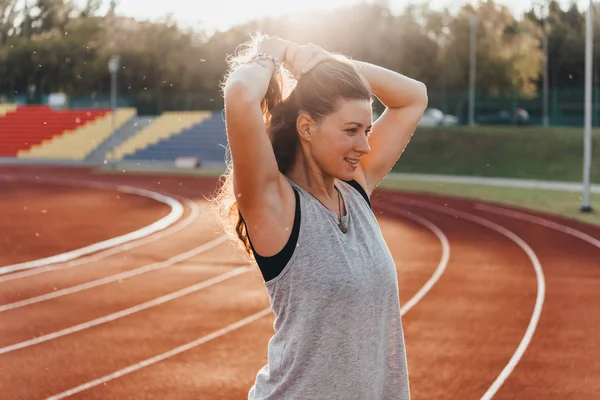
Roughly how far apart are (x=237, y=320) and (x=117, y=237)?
7082mm

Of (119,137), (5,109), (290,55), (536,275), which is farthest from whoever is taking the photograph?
(5,109)

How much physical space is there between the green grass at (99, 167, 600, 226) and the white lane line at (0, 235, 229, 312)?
8.15 m

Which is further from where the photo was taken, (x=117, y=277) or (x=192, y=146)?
(x=192, y=146)

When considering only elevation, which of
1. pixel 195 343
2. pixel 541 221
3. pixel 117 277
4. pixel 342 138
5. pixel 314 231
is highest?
pixel 342 138

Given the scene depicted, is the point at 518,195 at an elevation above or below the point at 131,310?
below

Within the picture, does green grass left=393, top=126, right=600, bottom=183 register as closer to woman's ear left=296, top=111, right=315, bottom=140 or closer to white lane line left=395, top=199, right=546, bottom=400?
white lane line left=395, top=199, right=546, bottom=400

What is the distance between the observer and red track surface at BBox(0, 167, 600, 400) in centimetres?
712

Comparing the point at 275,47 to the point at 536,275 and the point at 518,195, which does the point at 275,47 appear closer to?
the point at 536,275

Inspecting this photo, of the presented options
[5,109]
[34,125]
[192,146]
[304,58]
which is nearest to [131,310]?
[304,58]

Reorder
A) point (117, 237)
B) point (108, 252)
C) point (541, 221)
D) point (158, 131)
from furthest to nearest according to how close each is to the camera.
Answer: point (158, 131) < point (541, 221) < point (117, 237) < point (108, 252)

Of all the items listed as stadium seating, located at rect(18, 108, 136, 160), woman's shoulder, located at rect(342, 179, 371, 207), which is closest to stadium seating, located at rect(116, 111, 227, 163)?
stadium seating, located at rect(18, 108, 136, 160)

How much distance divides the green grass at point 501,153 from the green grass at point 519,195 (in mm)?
4386

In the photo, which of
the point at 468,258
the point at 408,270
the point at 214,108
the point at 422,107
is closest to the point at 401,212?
the point at 468,258

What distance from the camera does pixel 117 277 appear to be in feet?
38.1
